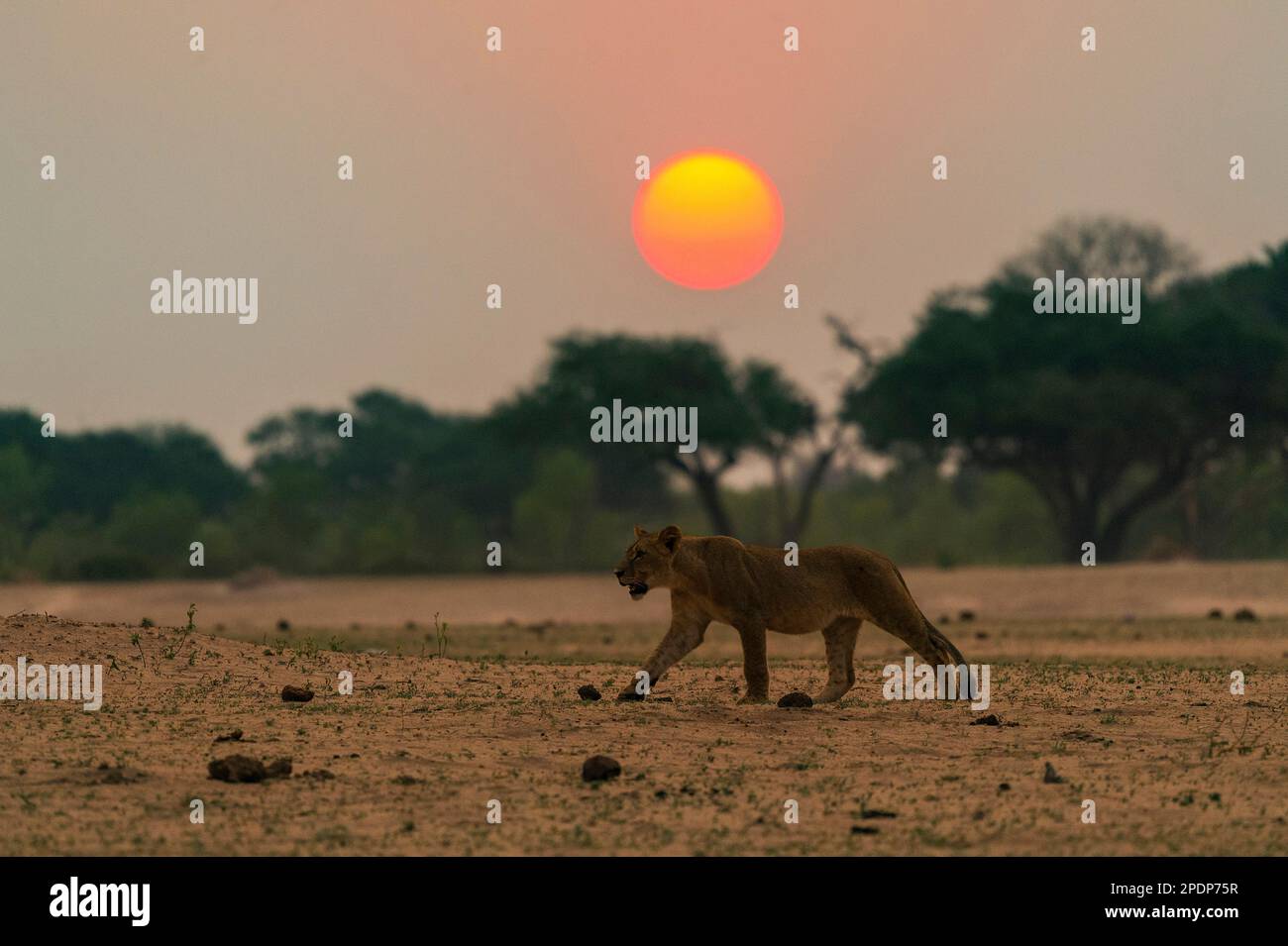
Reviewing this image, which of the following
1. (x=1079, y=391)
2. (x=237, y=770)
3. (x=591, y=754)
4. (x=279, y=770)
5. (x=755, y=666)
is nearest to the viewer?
(x=237, y=770)

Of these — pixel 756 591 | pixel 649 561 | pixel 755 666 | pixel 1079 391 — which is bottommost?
pixel 755 666

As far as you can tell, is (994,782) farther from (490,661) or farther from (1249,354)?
(1249,354)

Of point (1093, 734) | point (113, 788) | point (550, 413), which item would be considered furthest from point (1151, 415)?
point (113, 788)

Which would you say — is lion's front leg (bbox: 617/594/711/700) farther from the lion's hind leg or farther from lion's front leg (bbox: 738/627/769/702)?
the lion's hind leg

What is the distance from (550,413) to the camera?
60844 millimetres

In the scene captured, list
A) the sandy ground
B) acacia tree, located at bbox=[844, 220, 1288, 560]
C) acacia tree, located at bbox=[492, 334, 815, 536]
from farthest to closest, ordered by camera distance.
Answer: acacia tree, located at bbox=[492, 334, 815, 536] → acacia tree, located at bbox=[844, 220, 1288, 560] → the sandy ground

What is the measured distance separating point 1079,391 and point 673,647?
40.4m

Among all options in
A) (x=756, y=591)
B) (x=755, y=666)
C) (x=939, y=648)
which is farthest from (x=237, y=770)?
(x=939, y=648)

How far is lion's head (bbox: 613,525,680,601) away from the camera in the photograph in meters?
14.8

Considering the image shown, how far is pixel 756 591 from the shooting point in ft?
48.8

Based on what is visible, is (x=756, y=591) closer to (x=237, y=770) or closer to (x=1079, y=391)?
(x=237, y=770)

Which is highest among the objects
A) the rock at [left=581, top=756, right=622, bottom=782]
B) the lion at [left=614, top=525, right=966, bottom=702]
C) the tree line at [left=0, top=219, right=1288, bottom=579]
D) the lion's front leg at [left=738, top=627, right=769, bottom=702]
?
the tree line at [left=0, top=219, right=1288, bottom=579]

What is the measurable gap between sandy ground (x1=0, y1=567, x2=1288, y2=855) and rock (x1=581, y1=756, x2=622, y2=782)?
132 mm

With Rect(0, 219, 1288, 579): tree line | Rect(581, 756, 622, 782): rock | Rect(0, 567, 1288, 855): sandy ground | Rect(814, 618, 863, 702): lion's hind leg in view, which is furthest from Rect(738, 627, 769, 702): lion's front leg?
Rect(0, 219, 1288, 579): tree line
